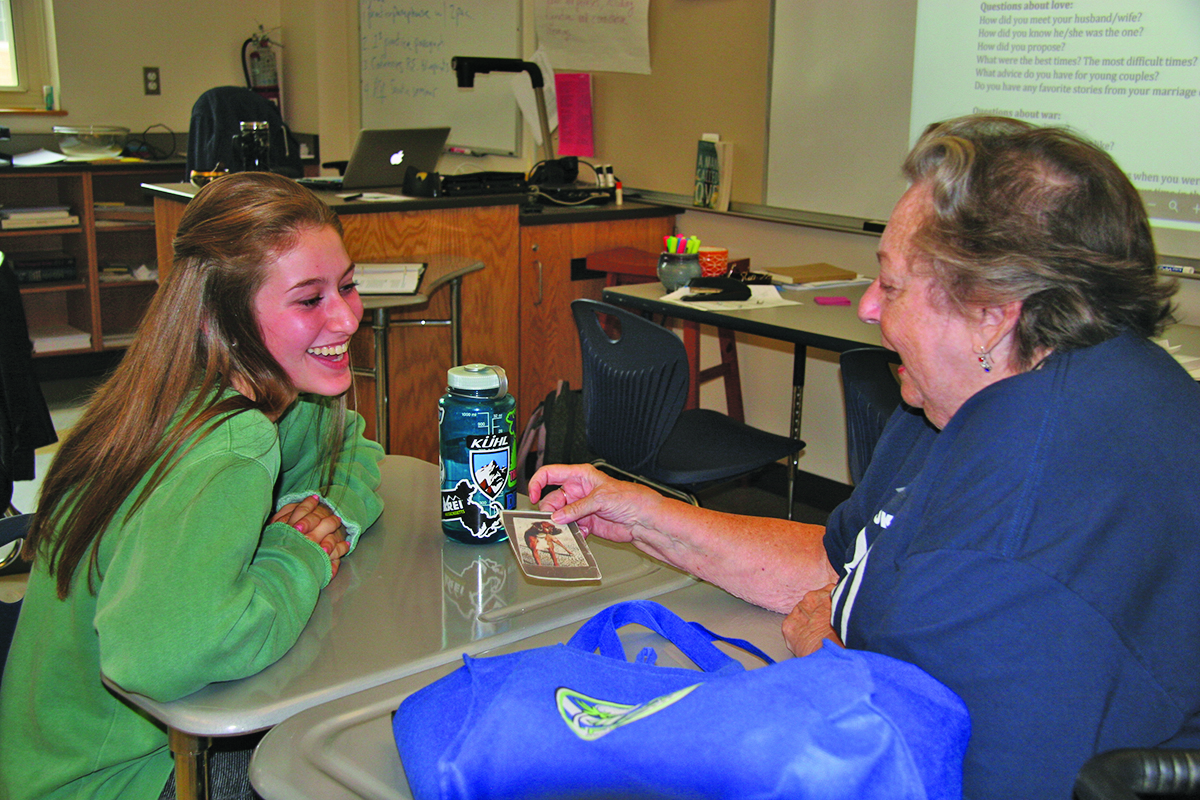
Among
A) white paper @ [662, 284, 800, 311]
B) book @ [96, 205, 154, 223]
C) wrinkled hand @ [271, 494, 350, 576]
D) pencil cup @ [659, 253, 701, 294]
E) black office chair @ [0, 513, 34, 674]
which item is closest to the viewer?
wrinkled hand @ [271, 494, 350, 576]

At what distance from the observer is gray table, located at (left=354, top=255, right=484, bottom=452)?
2.92 metres

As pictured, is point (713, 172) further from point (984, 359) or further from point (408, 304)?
point (984, 359)

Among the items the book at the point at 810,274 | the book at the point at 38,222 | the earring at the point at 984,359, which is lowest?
the book at the point at 810,274

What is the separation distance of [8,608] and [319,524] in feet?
1.54

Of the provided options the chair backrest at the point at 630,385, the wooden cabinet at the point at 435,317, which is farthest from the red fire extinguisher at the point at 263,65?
the chair backrest at the point at 630,385

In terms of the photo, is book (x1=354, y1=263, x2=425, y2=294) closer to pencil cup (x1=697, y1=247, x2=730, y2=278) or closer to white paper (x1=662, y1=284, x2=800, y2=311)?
white paper (x1=662, y1=284, x2=800, y2=311)

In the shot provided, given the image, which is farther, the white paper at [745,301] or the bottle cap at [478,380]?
the white paper at [745,301]

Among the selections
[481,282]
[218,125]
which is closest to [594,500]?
[481,282]

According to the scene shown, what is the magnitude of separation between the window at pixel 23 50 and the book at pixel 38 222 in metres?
1.11

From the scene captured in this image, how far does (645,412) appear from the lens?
2.50 metres

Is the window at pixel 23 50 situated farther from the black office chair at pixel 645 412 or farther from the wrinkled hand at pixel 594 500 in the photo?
the wrinkled hand at pixel 594 500

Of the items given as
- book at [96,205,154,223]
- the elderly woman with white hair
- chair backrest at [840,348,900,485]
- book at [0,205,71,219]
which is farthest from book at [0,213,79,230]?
the elderly woman with white hair

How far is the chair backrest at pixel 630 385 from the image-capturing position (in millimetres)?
2447

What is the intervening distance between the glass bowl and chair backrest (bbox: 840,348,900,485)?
13.9 feet
